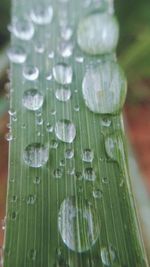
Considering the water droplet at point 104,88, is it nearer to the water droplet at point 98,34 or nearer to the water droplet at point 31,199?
the water droplet at point 98,34

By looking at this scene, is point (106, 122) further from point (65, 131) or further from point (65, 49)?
point (65, 49)

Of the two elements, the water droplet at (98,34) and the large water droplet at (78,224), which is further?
the water droplet at (98,34)

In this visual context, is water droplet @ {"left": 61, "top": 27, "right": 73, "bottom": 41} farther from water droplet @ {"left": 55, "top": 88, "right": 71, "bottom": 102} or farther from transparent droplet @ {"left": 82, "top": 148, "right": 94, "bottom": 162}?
transparent droplet @ {"left": 82, "top": 148, "right": 94, "bottom": 162}

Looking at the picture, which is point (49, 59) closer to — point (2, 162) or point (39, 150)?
point (39, 150)

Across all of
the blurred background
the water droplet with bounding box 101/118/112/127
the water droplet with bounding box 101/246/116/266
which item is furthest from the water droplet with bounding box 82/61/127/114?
the blurred background

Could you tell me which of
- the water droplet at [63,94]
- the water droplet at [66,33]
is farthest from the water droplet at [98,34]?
the water droplet at [63,94]

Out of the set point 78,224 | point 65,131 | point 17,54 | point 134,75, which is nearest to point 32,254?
point 78,224

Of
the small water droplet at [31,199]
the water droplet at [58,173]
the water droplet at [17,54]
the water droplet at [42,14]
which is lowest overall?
the small water droplet at [31,199]
